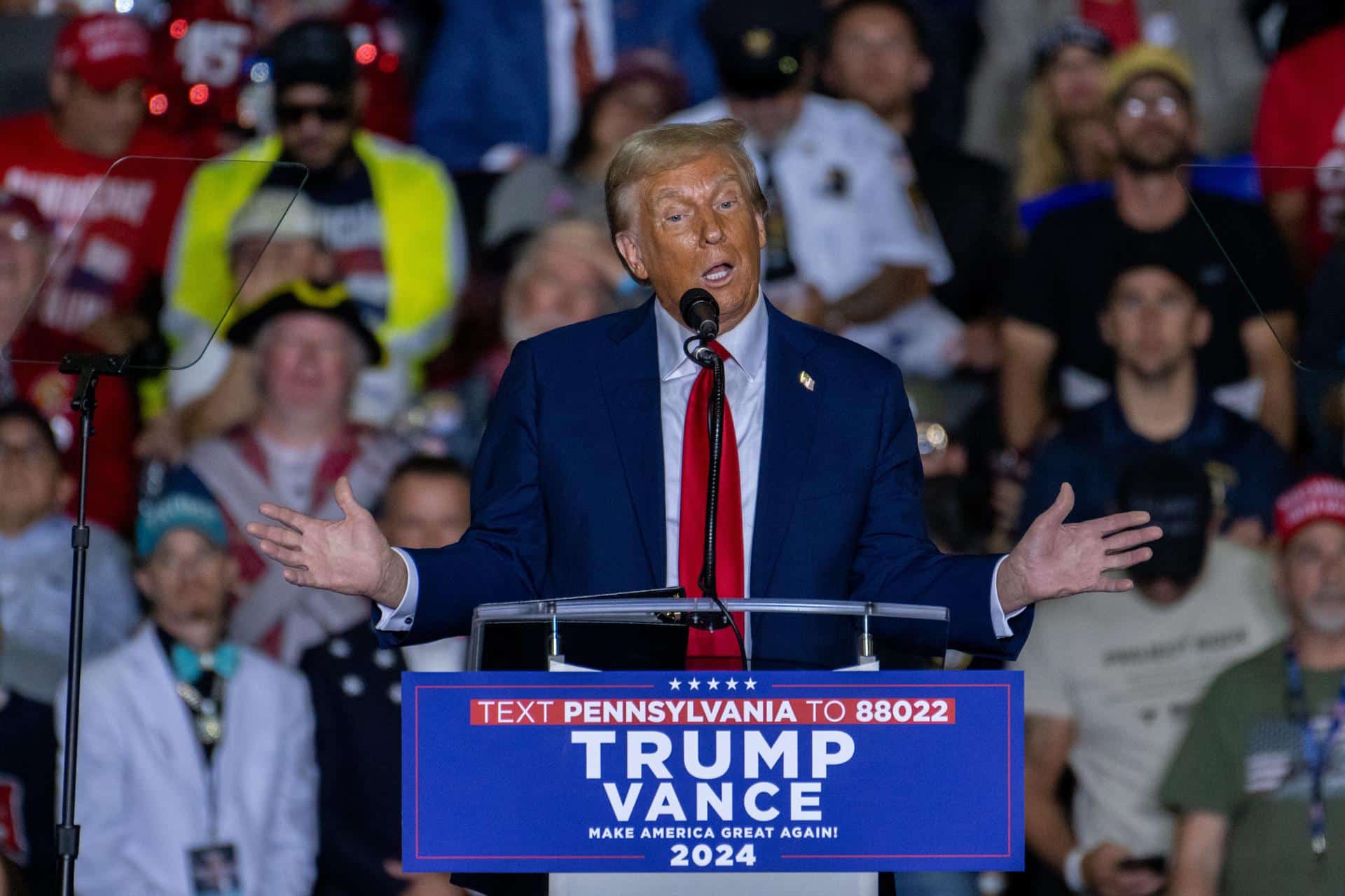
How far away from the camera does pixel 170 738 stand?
4.89 metres

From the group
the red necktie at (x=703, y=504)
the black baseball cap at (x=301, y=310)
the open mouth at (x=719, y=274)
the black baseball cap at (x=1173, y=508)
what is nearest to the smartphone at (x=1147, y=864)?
the black baseball cap at (x=1173, y=508)

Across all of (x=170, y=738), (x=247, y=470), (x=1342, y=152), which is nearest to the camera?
(x=170, y=738)

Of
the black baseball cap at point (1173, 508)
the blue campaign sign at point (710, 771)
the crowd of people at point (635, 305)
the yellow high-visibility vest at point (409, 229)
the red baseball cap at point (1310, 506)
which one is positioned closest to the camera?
the blue campaign sign at point (710, 771)

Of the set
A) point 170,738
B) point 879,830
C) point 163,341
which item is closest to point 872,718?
point 879,830

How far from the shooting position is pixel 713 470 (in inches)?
94.1

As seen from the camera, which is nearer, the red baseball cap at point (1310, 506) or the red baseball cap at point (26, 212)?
the red baseball cap at point (26, 212)

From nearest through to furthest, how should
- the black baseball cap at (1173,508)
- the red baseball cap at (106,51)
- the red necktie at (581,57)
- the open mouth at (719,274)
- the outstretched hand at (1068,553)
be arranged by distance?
the outstretched hand at (1068,553) < the open mouth at (719,274) < the black baseball cap at (1173,508) < the red baseball cap at (106,51) < the red necktie at (581,57)

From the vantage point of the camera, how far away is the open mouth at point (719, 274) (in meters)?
2.68

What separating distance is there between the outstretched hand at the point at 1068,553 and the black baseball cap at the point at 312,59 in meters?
3.71

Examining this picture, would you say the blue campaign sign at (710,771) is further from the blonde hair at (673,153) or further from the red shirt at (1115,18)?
the red shirt at (1115,18)

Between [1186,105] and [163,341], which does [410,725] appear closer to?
[163,341]

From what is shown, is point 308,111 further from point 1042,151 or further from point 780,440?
point 780,440

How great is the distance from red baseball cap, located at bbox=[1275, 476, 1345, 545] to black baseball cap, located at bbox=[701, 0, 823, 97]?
72.7 inches

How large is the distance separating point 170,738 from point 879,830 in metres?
3.05
